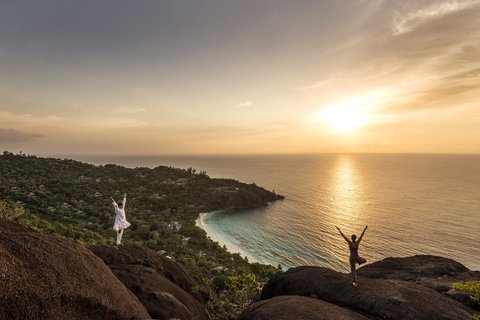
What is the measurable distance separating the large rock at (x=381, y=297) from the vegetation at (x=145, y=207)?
20.1 feet

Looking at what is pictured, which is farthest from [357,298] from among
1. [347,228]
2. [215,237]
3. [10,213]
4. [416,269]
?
[347,228]

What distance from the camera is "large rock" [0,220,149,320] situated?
26.0ft

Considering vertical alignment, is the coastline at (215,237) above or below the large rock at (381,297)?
below

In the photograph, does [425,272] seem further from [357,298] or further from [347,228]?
[347,228]

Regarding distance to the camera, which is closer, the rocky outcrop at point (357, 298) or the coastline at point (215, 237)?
the rocky outcrop at point (357, 298)

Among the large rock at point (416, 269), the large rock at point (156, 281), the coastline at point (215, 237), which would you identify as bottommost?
the coastline at point (215, 237)

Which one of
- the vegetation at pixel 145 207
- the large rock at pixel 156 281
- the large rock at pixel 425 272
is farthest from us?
the vegetation at pixel 145 207

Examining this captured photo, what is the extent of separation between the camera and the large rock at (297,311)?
12.0 metres

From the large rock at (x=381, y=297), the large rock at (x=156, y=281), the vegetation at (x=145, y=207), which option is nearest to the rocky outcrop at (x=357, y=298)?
the large rock at (x=381, y=297)

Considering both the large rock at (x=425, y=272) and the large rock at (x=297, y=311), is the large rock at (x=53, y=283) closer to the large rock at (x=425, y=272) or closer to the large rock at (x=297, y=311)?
the large rock at (x=297, y=311)

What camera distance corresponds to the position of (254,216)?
96.6 meters

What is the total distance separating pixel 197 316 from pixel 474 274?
789 inches

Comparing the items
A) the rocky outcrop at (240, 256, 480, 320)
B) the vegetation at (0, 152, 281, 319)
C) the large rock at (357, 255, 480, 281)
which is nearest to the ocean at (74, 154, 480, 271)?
the vegetation at (0, 152, 281, 319)

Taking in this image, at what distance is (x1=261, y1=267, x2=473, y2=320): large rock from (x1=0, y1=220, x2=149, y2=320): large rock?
939 centimetres
